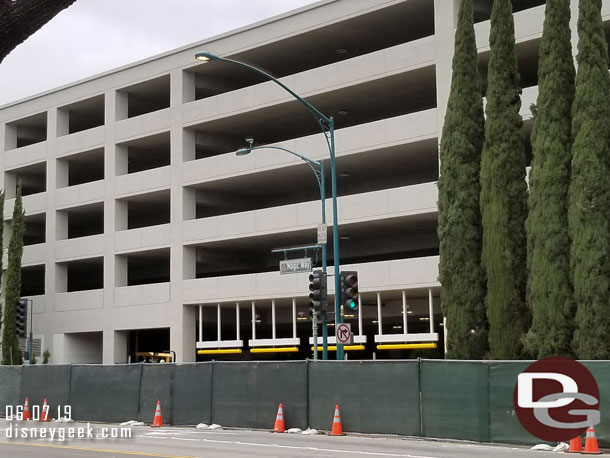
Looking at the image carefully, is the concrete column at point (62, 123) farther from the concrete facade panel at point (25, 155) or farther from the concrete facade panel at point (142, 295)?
the concrete facade panel at point (142, 295)

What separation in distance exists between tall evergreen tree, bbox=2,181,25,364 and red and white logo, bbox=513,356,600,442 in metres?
33.4

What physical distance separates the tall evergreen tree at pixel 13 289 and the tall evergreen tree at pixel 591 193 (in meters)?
31.1

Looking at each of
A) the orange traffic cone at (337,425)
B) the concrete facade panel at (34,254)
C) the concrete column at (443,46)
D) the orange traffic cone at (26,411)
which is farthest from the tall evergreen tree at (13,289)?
the orange traffic cone at (337,425)

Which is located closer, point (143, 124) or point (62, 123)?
point (143, 124)

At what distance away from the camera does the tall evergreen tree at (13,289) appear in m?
46.2

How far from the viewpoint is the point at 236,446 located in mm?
19656

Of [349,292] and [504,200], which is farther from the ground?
[504,200]

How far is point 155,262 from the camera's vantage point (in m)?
50.8

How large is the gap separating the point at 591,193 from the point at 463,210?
16.1 feet

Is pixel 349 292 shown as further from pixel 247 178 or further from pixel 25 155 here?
pixel 25 155

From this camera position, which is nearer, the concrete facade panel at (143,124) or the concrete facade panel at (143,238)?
the concrete facade panel at (143,238)

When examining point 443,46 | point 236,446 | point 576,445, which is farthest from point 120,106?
point 576,445

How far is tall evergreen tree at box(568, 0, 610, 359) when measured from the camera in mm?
22938

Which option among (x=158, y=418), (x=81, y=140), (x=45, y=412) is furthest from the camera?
(x=81, y=140)
